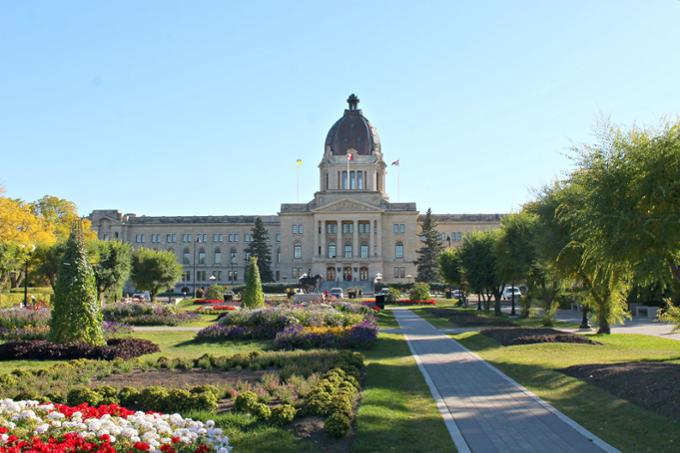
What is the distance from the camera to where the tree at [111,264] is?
43.3 meters

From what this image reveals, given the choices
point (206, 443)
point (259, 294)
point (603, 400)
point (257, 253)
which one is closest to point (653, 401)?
point (603, 400)

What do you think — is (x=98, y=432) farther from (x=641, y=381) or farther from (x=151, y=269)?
(x=151, y=269)

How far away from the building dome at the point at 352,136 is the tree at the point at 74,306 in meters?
90.3

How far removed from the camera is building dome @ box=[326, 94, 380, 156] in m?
110

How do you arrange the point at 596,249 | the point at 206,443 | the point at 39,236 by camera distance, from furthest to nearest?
the point at 39,236 → the point at 596,249 → the point at 206,443

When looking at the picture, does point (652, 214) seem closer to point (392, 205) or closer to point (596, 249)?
point (596, 249)

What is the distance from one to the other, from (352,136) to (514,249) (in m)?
73.8

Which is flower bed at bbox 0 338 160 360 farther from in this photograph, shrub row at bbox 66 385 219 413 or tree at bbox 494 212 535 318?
tree at bbox 494 212 535 318

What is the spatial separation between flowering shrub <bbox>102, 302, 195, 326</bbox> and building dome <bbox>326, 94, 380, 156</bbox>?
73137mm

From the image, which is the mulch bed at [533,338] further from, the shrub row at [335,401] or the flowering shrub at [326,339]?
the shrub row at [335,401]

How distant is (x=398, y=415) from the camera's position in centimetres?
1118

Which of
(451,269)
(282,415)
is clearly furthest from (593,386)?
(451,269)

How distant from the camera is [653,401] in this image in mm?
11789

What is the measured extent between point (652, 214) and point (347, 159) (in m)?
93.9
